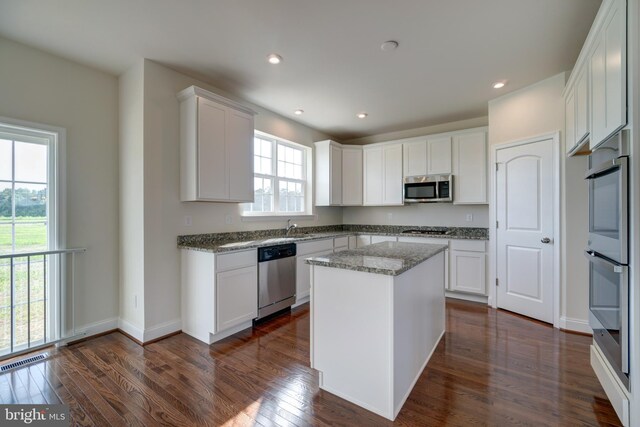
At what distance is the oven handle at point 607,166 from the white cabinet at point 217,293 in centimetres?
289

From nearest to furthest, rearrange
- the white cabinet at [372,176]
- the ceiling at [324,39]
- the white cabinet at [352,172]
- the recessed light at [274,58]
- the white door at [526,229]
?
1. the ceiling at [324,39]
2. the recessed light at [274,58]
3. the white door at [526,229]
4. the white cabinet at [372,176]
5. the white cabinet at [352,172]

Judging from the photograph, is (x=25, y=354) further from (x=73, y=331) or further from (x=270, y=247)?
(x=270, y=247)

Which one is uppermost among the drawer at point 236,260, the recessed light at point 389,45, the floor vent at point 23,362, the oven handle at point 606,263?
the recessed light at point 389,45

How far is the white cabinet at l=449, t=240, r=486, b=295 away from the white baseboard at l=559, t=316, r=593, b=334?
921mm

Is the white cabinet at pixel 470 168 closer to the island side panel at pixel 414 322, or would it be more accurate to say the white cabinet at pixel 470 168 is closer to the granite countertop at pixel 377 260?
the island side panel at pixel 414 322

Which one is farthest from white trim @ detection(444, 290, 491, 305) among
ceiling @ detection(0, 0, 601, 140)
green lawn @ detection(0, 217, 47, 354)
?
green lawn @ detection(0, 217, 47, 354)

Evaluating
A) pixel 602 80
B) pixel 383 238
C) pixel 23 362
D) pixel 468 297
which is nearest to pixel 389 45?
pixel 602 80

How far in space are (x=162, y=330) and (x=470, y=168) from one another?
4426 millimetres

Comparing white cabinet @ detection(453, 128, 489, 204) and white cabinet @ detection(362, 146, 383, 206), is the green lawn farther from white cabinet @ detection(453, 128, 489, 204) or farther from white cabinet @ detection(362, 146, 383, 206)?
white cabinet @ detection(453, 128, 489, 204)

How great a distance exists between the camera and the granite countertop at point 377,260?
168 cm

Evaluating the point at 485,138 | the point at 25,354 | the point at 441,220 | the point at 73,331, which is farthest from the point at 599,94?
the point at 25,354

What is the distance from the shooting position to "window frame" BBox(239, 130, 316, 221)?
3953 mm

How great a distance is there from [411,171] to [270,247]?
108 inches

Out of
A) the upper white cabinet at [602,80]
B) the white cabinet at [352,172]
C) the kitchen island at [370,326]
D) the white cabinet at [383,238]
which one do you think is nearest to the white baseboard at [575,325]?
the upper white cabinet at [602,80]
